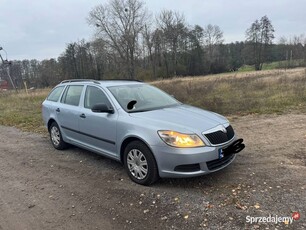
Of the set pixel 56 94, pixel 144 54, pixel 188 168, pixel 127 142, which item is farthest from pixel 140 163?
pixel 144 54

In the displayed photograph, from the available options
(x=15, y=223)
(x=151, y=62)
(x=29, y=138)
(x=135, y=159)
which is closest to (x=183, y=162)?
(x=135, y=159)

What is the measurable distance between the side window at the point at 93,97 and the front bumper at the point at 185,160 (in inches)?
62.2

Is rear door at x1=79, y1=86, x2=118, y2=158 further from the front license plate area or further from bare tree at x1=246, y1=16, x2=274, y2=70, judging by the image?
bare tree at x1=246, y1=16, x2=274, y2=70

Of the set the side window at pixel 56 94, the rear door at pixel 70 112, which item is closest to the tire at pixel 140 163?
the rear door at pixel 70 112

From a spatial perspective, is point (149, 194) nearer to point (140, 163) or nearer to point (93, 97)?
point (140, 163)

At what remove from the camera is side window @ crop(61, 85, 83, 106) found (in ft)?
19.3

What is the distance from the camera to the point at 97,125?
16.6ft

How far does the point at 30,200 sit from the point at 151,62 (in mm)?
62117

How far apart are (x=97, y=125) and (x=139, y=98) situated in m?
0.89

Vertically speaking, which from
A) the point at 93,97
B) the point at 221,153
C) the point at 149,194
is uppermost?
the point at 93,97

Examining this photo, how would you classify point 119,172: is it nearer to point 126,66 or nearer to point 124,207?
Result: point 124,207

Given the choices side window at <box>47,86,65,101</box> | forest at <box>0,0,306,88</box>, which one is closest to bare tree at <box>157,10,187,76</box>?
forest at <box>0,0,306,88</box>

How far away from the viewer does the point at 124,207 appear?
384 cm

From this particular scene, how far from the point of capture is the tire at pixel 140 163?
4.18 m
